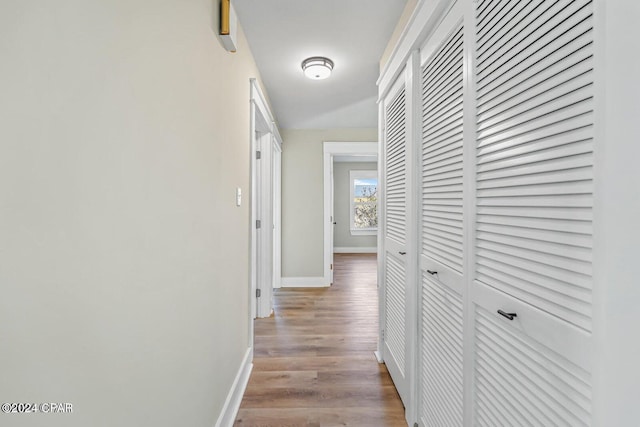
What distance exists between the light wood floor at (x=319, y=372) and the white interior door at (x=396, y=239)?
0.51 ft

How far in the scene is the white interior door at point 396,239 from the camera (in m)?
1.72

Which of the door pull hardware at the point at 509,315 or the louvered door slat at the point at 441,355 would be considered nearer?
the door pull hardware at the point at 509,315

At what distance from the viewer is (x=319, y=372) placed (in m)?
2.17

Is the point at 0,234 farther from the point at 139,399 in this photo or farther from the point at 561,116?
the point at 561,116

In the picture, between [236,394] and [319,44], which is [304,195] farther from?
[236,394]

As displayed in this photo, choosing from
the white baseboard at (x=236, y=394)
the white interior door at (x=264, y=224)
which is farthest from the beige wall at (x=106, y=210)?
the white interior door at (x=264, y=224)

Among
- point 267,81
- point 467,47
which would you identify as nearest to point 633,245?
point 467,47

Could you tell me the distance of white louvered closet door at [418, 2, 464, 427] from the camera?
1144mm

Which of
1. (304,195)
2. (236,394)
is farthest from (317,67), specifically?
(236,394)

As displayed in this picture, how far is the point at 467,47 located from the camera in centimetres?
104

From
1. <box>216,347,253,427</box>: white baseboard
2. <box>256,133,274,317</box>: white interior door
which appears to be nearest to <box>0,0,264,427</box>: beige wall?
<box>216,347,253,427</box>: white baseboard

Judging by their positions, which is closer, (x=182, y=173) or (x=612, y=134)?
(x=612, y=134)

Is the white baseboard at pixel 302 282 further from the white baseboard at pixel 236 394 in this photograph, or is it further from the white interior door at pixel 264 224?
the white baseboard at pixel 236 394

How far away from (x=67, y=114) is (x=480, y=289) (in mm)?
1127
